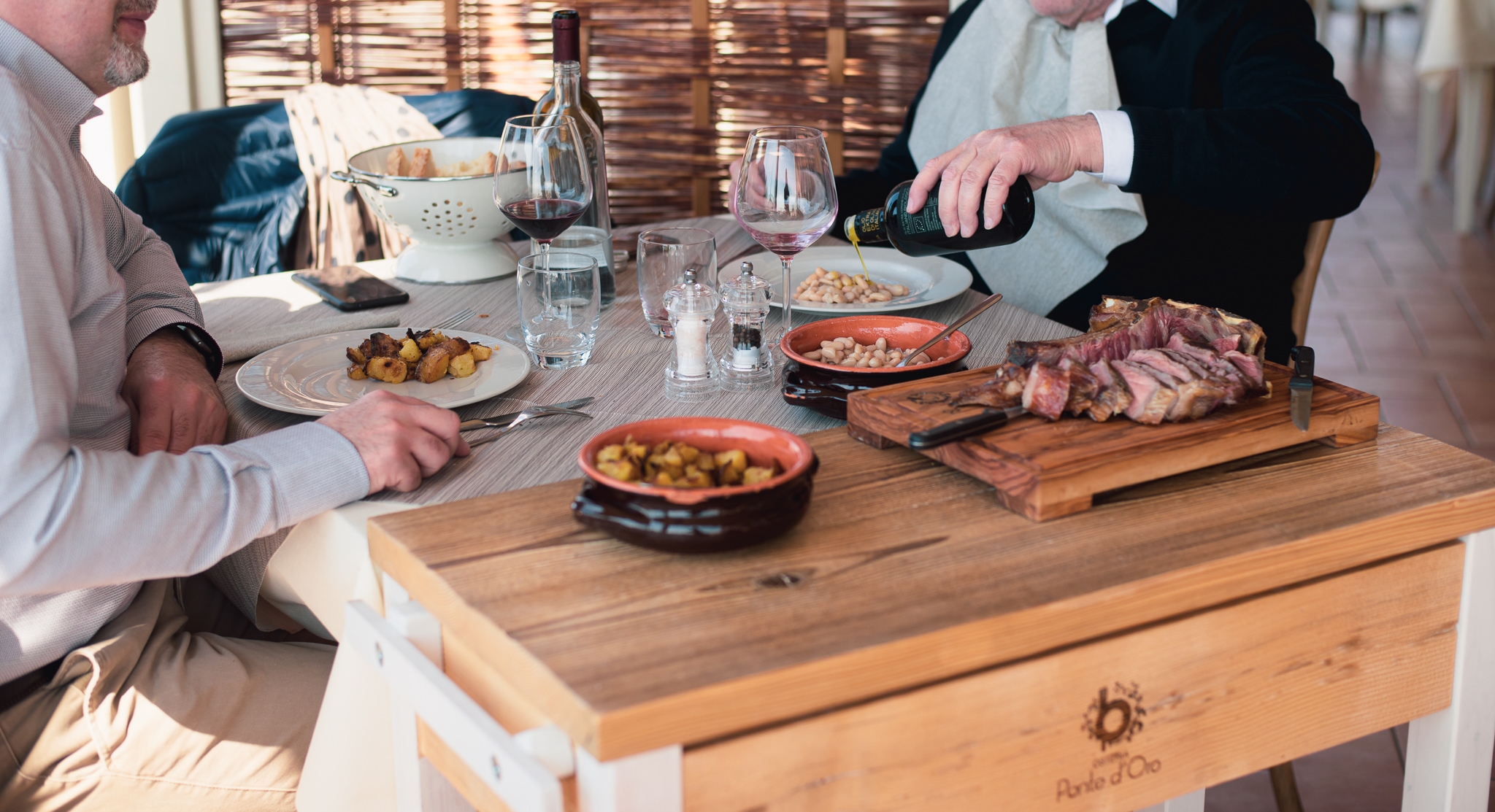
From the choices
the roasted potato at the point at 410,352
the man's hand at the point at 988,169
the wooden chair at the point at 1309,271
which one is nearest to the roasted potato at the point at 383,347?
the roasted potato at the point at 410,352

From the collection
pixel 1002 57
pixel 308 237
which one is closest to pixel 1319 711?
pixel 1002 57

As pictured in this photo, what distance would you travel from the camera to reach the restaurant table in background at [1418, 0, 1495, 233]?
15.4 feet

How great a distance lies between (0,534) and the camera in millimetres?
834

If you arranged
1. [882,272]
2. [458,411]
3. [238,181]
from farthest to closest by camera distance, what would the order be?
[238,181] < [882,272] < [458,411]

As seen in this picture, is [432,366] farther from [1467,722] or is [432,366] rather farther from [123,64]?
[1467,722]

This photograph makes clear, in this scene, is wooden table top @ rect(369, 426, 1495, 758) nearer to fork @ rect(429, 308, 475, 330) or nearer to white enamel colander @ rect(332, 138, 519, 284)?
fork @ rect(429, 308, 475, 330)

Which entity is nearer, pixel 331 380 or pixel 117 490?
pixel 117 490

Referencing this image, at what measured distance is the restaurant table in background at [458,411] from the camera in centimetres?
97

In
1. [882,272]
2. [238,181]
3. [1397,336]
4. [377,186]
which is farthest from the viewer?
[1397,336]

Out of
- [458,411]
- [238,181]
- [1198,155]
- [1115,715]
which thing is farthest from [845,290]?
[238,181]

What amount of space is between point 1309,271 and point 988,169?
77 centimetres

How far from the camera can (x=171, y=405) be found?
44.3 inches

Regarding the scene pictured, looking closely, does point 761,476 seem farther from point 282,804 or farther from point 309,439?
point 282,804

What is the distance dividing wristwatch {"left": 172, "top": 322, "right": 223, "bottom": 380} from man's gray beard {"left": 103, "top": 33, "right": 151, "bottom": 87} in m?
0.26
